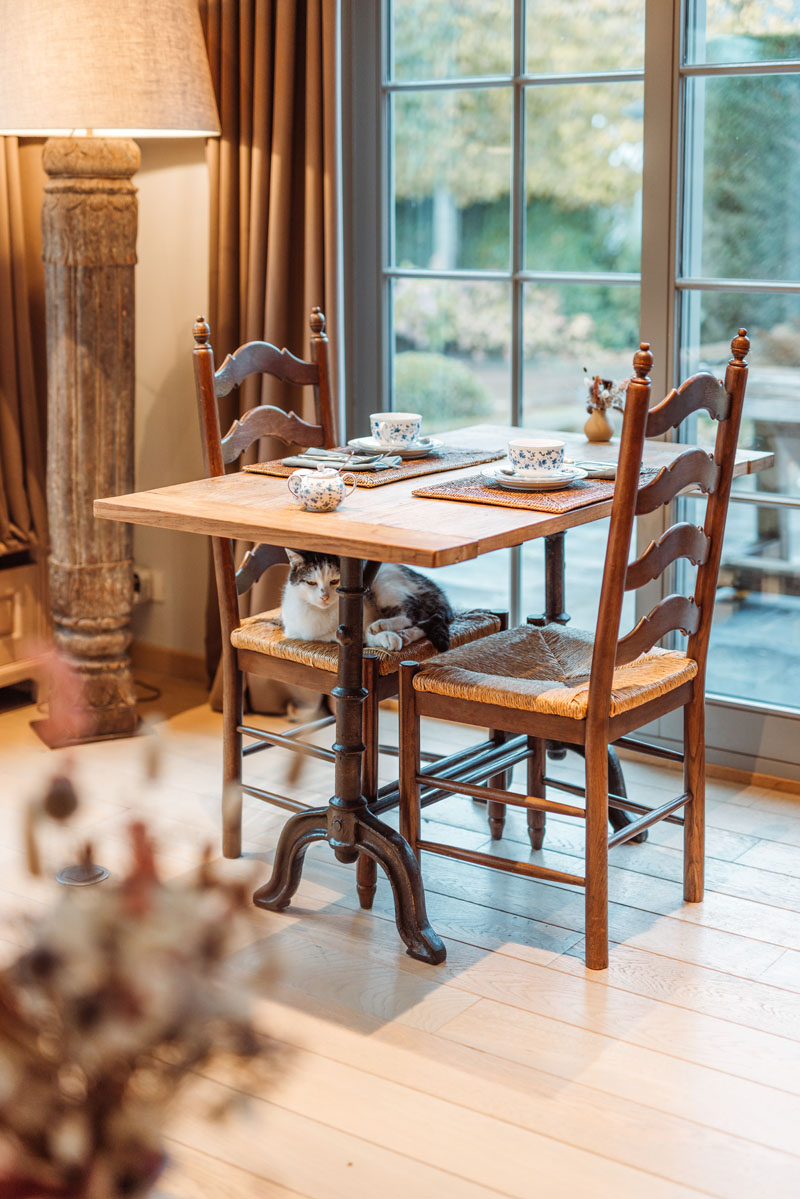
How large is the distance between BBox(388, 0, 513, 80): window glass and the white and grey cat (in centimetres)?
137

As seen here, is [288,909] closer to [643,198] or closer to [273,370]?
[273,370]

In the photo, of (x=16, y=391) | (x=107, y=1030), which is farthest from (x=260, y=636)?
(x=107, y=1030)

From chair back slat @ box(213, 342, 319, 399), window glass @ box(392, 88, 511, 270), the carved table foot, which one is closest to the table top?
chair back slat @ box(213, 342, 319, 399)

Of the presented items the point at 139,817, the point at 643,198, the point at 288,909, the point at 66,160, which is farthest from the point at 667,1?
the point at 139,817

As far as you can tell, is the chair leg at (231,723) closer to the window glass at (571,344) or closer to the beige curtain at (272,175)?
the beige curtain at (272,175)

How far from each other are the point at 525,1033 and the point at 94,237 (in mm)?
2087

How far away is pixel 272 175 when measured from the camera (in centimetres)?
320

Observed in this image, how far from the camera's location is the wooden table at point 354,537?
1.96 m

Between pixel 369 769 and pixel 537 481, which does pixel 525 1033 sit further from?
pixel 537 481

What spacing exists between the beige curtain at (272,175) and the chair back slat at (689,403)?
1230 mm

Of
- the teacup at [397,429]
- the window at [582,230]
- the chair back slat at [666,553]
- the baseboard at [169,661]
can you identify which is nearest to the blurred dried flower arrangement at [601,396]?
the window at [582,230]

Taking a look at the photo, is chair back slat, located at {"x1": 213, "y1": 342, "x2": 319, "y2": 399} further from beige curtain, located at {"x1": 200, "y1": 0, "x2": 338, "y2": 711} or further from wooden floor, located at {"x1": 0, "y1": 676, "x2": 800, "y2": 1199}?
wooden floor, located at {"x1": 0, "y1": 676, "x2": 800, "y2": 1199}

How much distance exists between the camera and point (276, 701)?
350cm

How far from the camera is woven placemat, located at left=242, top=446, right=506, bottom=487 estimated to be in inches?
92.7
